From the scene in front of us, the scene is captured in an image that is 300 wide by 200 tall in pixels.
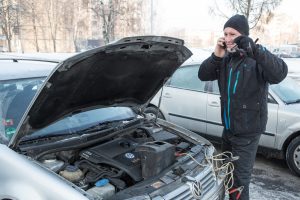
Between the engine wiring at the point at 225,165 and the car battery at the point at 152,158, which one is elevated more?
the car battery at the point at 152,158

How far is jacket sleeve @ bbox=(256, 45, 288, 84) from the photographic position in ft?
9.51

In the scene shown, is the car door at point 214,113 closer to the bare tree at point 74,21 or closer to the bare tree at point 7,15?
the bare tree at point 7,15

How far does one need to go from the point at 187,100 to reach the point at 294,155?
184 centimetres

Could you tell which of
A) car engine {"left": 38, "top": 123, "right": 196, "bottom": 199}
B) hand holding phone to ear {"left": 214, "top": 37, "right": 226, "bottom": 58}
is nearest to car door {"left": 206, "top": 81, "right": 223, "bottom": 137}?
hand holding phone to ear {"left": 214, "top": 37, "right": 226, "bottom": 58}

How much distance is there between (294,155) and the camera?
15.1ft

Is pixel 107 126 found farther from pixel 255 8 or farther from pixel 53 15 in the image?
pixel 53 15

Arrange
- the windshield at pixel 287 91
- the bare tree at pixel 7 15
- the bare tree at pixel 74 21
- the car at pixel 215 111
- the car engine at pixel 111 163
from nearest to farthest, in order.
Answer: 1. the car engine at pixel 111 163
2. the car at pixel 215 111
3. the windshield at pixel 287 91
4. the bare tree at pixel 7 15
5. the bare tree at pixel 74 21

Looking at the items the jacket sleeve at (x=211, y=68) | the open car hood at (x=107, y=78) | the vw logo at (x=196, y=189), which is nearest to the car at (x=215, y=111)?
the jacket sleeve at (x=211, y=68)

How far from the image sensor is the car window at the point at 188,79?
225 inches

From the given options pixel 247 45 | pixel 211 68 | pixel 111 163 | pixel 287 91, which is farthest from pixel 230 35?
pixel 287 91

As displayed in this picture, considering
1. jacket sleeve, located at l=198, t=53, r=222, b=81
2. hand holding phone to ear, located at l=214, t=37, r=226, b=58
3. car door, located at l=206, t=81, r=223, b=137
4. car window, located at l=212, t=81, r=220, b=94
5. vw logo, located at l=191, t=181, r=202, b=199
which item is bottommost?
car door, located at l=206, t=81, r=223, b=137

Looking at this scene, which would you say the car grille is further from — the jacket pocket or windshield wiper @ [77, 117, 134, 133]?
windshield wiper @ [77, 117, 134, 133]

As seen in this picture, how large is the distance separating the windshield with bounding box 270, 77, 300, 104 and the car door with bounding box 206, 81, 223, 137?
0.83 meters

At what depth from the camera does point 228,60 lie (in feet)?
10.9
